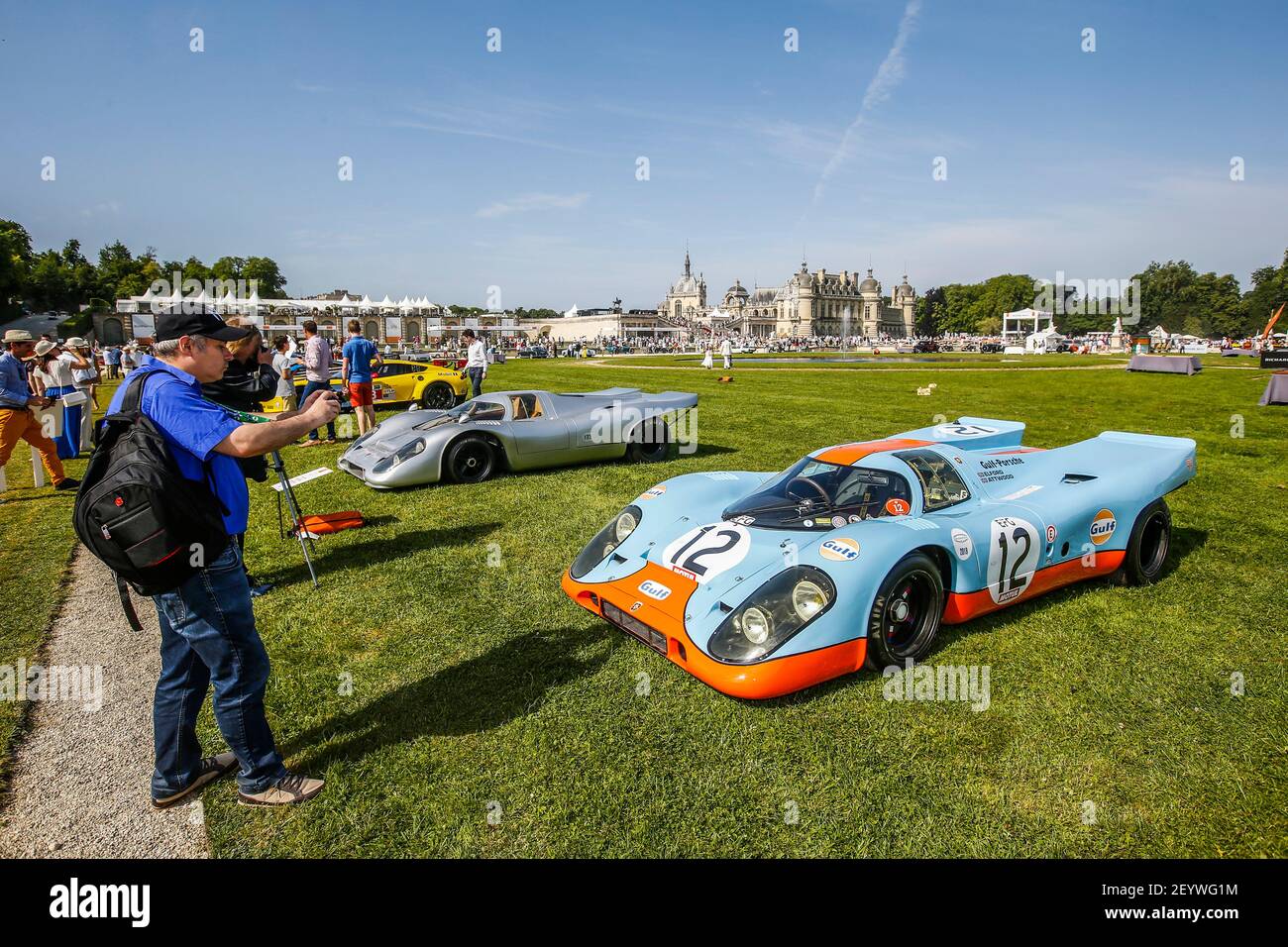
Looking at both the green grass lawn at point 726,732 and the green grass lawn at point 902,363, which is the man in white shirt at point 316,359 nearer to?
the green grass lawn at point 726,732

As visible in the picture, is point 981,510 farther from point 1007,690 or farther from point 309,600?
point 309,600

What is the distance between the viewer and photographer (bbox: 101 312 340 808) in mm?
2750

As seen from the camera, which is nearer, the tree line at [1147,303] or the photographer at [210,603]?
the photographer at [210,603]

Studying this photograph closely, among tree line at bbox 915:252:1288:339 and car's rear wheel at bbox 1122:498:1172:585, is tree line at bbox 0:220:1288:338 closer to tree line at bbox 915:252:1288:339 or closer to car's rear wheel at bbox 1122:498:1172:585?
tree line at bbox 915:252:1288:339

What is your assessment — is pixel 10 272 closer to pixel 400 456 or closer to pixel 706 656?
pixel 400 456

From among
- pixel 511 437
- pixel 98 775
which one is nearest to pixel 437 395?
pixel 511 437

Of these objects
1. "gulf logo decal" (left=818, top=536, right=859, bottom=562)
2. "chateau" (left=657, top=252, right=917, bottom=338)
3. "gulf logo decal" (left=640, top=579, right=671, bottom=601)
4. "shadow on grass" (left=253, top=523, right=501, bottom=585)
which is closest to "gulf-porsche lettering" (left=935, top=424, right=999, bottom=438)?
"gulf logo decal" (left=818, top=536, right=859, bottom=562)

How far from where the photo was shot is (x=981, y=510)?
4.95 m

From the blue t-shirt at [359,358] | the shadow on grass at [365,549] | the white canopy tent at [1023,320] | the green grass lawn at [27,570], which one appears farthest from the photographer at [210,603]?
the white canopy tent at [1023,320]

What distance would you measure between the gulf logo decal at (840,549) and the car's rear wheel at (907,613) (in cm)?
25

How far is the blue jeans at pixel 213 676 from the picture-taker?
2.90 m
